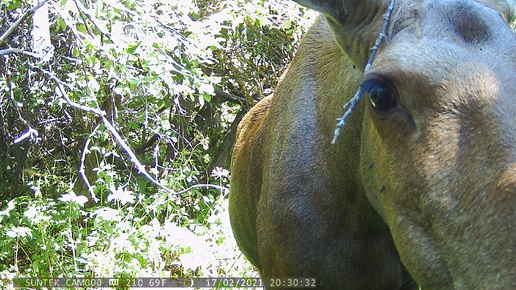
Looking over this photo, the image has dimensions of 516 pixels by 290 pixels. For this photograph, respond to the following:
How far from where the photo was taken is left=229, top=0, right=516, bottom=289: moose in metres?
2.00

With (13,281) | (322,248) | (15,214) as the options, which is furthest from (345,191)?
(15,214)

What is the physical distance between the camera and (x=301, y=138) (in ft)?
11.2

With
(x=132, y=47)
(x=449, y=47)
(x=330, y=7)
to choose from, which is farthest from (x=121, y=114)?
(x=449, y=47)

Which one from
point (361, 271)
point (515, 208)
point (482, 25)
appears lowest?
point (361, 271)

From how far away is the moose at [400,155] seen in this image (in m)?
2.00

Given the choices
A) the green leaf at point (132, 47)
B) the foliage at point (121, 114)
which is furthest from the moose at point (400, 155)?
the foliage at point (121, 114)

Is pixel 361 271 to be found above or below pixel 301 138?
below

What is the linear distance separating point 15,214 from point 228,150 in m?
3.68

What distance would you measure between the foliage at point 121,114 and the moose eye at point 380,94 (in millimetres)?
2187

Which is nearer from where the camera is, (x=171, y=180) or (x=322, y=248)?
(x=322, y=248)

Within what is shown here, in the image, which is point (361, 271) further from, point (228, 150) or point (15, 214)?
point (228, 150)

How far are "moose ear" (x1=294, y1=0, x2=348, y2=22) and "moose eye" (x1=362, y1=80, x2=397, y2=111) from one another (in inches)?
18.1
